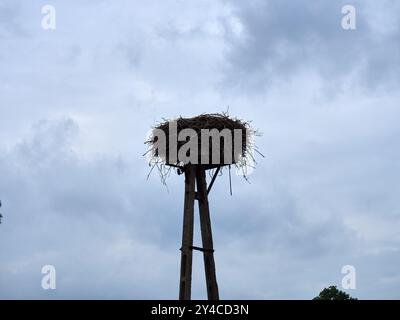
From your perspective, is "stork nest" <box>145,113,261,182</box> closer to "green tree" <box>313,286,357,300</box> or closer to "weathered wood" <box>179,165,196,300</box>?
"weathered wood" <box>179,165,196,300</box>

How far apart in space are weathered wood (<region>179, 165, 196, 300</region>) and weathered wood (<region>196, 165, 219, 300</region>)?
27 cm

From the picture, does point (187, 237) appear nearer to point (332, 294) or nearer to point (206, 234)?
point (206, 234)

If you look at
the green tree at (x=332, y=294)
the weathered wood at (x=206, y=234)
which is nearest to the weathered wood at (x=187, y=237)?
the weathered wood at (x=206, y=234)

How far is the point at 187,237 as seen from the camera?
1332 centimetres

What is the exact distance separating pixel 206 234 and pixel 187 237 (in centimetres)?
50

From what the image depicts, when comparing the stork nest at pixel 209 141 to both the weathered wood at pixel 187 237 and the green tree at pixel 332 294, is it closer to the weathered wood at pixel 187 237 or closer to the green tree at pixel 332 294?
the weathered wood at pixel 187 237

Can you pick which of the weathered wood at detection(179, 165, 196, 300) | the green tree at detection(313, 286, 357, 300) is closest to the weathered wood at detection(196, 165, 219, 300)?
the weathered wood at detection(179, 165, 196, 300)

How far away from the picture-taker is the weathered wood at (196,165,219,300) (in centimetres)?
1340

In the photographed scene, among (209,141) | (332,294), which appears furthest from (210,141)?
(332,294)
